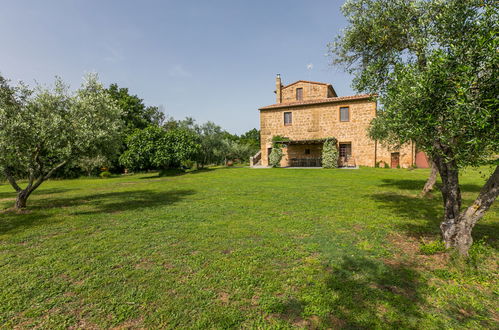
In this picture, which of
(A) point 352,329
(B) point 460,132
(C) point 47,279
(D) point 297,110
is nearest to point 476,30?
(B) point 460,132

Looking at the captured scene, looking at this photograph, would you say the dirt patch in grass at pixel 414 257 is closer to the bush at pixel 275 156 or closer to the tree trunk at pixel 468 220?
the tree trunk at pixel 468 220

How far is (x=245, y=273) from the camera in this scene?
3.87 metres

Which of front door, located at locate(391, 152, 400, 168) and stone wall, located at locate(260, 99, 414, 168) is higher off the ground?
stone wall, located at locate(260, 99, 414, 168)

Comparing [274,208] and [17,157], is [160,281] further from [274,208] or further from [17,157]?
[17,157]

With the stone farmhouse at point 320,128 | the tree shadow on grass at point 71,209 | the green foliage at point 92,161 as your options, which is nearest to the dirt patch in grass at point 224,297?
the tree shadow on grass at point 71,209

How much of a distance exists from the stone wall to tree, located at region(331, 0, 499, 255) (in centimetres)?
2007

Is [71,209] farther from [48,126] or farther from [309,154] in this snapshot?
[309,154]

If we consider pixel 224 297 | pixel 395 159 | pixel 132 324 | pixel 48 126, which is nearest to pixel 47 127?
pixel 48 126

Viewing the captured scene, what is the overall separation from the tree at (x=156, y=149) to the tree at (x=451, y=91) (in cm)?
2121

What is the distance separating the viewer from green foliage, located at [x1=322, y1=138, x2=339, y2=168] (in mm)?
24234

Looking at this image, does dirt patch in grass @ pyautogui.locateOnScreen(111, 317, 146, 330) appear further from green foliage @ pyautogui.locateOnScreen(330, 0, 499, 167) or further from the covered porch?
the covered porch

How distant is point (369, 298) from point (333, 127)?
25.4 metres

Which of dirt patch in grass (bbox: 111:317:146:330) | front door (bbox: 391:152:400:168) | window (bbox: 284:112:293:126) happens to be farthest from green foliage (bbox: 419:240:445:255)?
window (bbox: 284:112:293:126)

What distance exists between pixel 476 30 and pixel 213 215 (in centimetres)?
710
